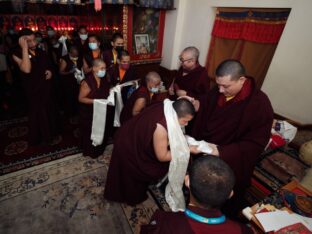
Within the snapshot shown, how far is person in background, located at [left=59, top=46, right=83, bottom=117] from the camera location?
4117mm

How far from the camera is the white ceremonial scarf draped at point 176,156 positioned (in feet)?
6.38

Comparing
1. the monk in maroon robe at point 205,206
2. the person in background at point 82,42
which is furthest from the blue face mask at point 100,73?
the monk in maroon robe at point 205,206

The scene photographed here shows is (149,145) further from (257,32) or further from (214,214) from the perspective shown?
(257,32)

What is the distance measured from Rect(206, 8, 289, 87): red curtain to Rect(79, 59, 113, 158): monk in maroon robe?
2.85 meters

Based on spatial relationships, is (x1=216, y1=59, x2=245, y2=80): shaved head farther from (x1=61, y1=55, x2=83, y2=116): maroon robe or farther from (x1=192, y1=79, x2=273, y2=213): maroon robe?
(x1=61, y1=55, x2=83, y2=116): maroon robe

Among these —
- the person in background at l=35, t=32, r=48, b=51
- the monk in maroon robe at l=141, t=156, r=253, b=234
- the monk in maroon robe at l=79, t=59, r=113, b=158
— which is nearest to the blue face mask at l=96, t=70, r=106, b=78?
the monk in maroon robe at l=79, t=59, r=113, b=158

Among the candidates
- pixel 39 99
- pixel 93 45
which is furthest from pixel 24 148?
pixel 93 45

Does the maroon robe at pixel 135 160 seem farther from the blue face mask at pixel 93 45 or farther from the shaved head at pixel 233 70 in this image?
the blue face mask at pixel 93 45

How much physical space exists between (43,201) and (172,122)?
2.09 metres

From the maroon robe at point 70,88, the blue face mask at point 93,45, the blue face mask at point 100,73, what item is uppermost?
the blue face mask at point 93,45

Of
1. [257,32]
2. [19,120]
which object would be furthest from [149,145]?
[19,120]

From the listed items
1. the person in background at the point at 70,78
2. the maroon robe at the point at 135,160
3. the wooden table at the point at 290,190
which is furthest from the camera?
the person in background at the point at 70,78

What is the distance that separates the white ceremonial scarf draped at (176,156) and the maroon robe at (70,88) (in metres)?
2.89

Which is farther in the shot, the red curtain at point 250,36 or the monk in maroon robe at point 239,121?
the red curtain at point 250,36
